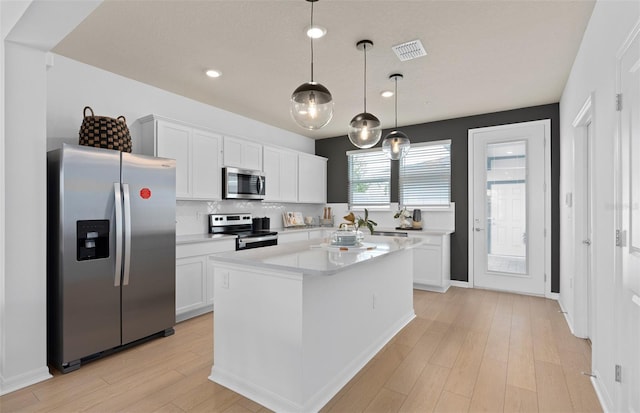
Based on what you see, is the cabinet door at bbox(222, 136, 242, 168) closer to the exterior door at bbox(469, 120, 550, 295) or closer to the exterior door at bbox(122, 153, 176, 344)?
the exterior door at bbox(122, 153, 176, 344)

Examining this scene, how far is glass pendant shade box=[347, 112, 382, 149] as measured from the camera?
282 centimetres

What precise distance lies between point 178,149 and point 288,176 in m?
2.08

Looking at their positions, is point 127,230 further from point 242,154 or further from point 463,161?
point 463,161

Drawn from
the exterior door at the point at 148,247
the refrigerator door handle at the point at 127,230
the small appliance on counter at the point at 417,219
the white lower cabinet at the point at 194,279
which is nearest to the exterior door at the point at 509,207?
the small appliance on counter at the point at 417,219

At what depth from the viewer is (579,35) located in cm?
274

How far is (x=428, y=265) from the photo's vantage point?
493 cm

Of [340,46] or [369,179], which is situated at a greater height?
[340,46]

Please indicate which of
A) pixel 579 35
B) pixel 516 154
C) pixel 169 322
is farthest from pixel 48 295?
pixel 516 154

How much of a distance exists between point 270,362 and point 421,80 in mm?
3180

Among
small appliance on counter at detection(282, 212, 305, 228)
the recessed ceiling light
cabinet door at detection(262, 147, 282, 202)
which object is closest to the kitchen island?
the recessed ceiling light

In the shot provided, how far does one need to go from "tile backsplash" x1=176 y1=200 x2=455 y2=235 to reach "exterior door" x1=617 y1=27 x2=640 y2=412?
142 inches

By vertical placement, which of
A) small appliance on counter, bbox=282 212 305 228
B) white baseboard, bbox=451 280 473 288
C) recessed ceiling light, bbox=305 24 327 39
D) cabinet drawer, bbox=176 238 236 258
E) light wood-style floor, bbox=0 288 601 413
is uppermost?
→ recessed ceiling light, bbox=305 24 327 39

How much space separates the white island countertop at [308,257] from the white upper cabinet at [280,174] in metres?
2.49

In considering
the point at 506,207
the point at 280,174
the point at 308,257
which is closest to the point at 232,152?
the point at 280,174
